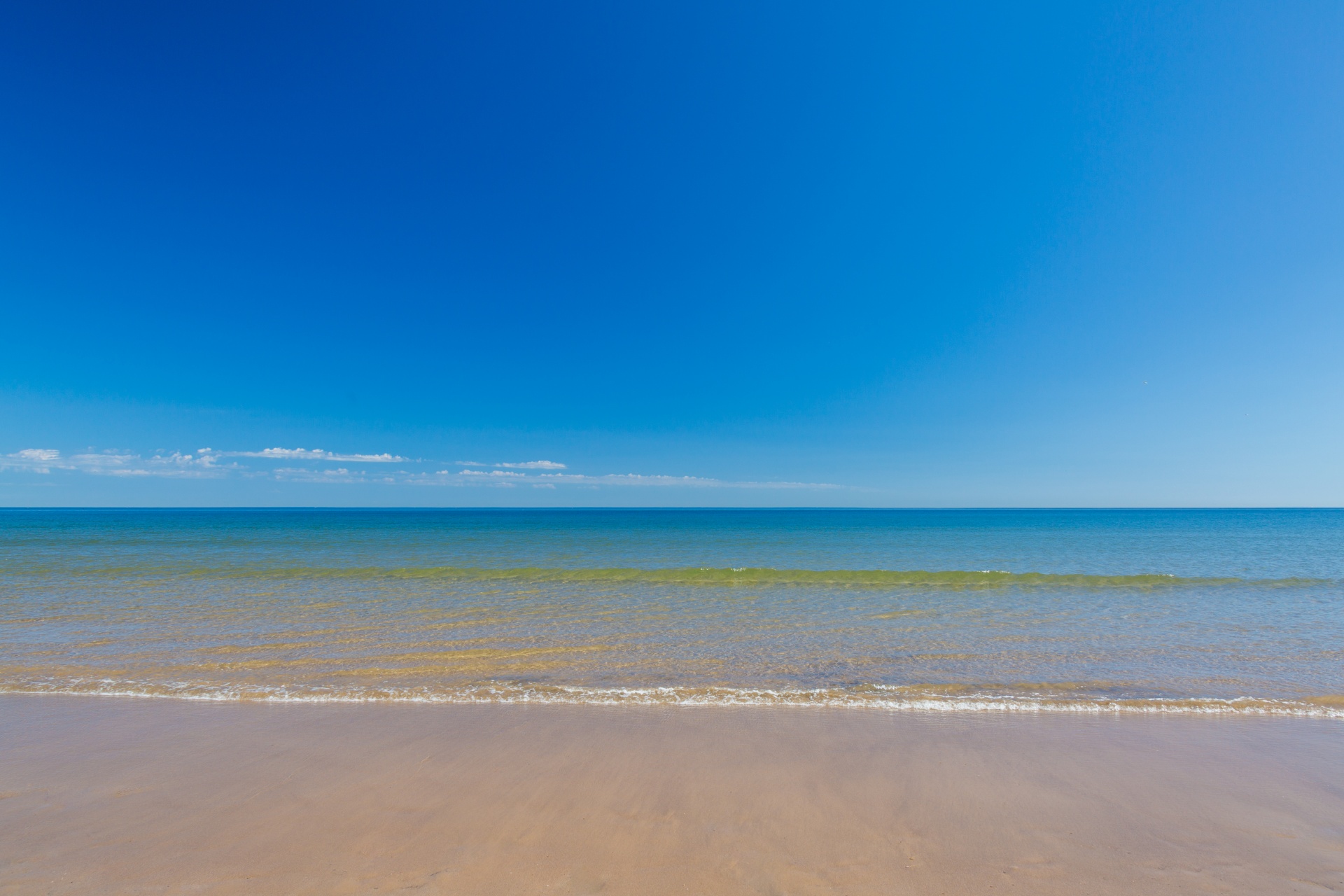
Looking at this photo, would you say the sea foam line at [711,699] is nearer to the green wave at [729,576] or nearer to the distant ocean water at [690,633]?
the distant ocean water at [690,633]

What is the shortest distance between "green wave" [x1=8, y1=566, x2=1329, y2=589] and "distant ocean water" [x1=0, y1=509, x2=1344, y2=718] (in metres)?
0.18

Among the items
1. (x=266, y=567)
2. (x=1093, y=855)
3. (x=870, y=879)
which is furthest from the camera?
(x=266, y=567)

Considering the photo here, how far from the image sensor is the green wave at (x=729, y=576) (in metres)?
20.1

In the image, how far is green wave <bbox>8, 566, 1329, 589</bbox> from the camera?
2014cm

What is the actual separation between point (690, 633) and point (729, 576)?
10069 millimetres

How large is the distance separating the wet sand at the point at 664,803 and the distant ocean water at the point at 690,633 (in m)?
1.01

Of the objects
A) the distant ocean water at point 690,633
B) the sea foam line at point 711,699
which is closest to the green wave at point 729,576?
the distant ocean water at point 690,633

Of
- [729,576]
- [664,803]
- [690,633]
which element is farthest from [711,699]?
[729,576]

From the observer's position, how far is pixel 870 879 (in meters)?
4.04

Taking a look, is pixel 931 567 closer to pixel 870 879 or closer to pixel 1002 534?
pixel 870 879

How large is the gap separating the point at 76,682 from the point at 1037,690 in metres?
14.4

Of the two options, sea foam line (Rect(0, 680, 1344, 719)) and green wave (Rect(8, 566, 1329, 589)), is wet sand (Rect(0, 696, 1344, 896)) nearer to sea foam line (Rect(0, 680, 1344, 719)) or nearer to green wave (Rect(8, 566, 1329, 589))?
sea foam line (Rect(0, 680, 1344, 719))

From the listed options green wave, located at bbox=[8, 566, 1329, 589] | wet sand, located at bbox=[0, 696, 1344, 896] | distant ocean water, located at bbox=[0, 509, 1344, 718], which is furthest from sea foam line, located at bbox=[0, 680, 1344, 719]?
green wave, located at bbox=[8, 566, 1329, 589]

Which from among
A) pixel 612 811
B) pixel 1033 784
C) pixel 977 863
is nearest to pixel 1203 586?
pixel 1033 784
